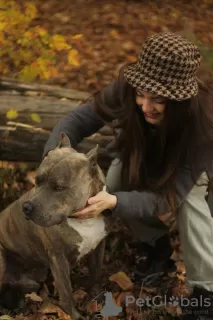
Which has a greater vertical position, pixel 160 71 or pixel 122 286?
pixel 160 71

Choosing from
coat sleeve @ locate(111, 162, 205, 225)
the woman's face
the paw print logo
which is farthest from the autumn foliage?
the paw print logo

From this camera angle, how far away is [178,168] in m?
3.10

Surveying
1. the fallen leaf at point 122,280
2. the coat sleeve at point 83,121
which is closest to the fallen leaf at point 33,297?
the fallen leaf at point 122,280

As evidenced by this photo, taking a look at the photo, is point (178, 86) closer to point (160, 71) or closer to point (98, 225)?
A: point (160, 71)

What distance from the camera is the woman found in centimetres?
268

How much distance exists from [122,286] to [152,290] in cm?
25

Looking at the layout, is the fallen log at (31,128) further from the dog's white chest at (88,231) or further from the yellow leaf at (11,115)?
the dog's white chest at (88,231)

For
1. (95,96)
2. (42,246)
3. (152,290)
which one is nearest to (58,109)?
(95,96)

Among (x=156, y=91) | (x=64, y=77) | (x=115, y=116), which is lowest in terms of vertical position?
(x=64, y=77)

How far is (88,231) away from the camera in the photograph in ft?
9.73

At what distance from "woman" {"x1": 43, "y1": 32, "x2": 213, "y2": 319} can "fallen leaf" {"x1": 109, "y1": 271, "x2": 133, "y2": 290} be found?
2.10 feet

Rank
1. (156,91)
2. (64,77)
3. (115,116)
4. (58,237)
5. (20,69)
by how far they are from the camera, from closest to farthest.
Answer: (156,91)
(58,237)
(115,116)
(20,69)
(64,77)

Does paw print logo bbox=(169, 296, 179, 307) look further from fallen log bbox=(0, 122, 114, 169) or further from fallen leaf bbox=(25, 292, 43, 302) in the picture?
fallen log bbox=(0, 122, 114, 169)

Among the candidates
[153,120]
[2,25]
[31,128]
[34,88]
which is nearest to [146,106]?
[153,120]
